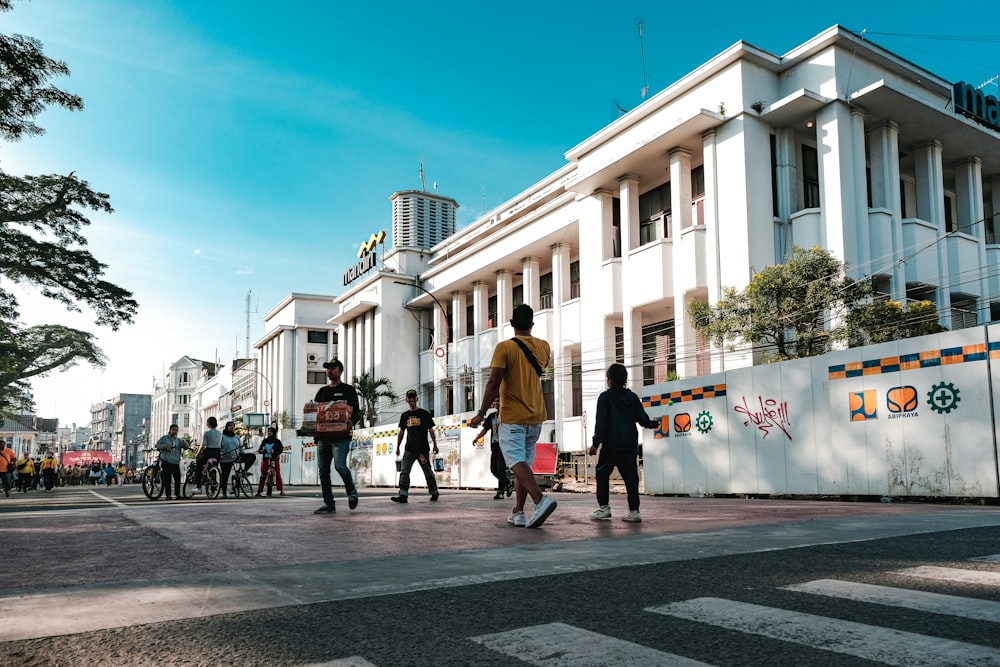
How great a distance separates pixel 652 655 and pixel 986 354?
10.5 metres

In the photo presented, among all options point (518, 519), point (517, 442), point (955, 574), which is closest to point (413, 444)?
point (518, 519)

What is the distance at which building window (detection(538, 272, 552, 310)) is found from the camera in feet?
123

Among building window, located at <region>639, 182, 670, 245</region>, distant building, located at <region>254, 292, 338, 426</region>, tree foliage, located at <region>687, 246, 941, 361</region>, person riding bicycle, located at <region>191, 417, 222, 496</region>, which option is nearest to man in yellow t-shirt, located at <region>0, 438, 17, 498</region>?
person riding bicycle, located at <region>191, 417, 222, 496</region>

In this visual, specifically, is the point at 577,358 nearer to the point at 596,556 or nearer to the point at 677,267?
the point at 677,267

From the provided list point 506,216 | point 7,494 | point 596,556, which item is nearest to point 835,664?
point 596,556

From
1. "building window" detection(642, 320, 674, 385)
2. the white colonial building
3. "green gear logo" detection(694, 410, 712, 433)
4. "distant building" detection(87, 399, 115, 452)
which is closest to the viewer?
"green gear logo" detection(694, 410, 712, 433)

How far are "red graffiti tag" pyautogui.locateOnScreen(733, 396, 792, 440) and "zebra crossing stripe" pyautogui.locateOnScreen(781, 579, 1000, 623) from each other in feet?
35.5

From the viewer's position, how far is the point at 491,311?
42.8m

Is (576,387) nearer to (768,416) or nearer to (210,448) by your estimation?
(210,448)

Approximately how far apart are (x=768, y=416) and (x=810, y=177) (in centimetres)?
1389

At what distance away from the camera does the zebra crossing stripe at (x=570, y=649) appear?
9.03 ft

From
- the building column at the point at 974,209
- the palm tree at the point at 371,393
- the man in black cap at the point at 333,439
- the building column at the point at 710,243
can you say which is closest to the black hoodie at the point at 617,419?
the man in black cap at the point at 333,439

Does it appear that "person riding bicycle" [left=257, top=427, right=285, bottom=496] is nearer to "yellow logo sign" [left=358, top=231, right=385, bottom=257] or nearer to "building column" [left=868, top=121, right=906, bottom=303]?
"building column" [left=868, top=121, right=906, bottom=303]

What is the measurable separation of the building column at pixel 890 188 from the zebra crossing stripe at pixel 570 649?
2367cm
